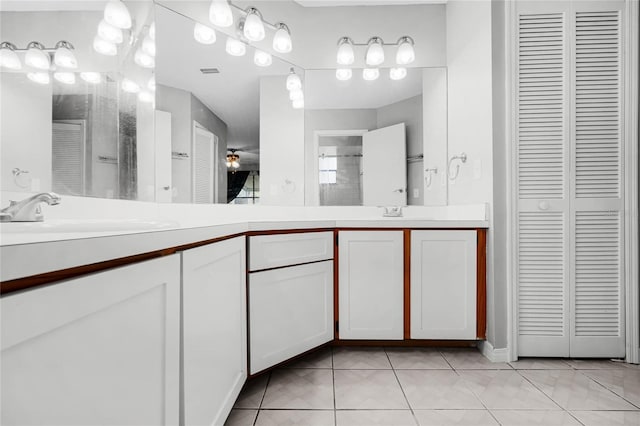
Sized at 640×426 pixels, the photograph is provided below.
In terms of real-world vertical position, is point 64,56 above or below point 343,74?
below

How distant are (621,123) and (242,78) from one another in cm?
229

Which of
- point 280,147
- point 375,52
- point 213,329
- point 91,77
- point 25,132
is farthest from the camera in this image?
point 375,52

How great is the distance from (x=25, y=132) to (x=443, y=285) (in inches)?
79.1

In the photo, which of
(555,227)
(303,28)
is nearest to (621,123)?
(555,227)

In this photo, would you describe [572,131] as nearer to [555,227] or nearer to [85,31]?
[555,227]

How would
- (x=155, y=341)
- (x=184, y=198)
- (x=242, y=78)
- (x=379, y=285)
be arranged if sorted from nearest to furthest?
(x=155, y=341) < (x=184, y=198) < (x=379, y=285) < (x=242, y=78)

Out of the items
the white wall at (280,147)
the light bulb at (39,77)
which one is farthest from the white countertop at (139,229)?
the light bulb at (39,77)

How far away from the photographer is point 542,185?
6.11 ft

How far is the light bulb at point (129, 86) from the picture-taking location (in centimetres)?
142

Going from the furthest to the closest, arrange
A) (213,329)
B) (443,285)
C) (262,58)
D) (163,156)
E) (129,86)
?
(262,58) → (443,285) → (163,156) → (129,86) → (213,329)

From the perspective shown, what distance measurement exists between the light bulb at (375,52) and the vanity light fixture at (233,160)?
126 centimetres

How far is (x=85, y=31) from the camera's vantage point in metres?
1.17

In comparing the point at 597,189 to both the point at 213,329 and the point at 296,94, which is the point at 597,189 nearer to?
the point at 296,94

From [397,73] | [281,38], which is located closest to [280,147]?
[281,38]
